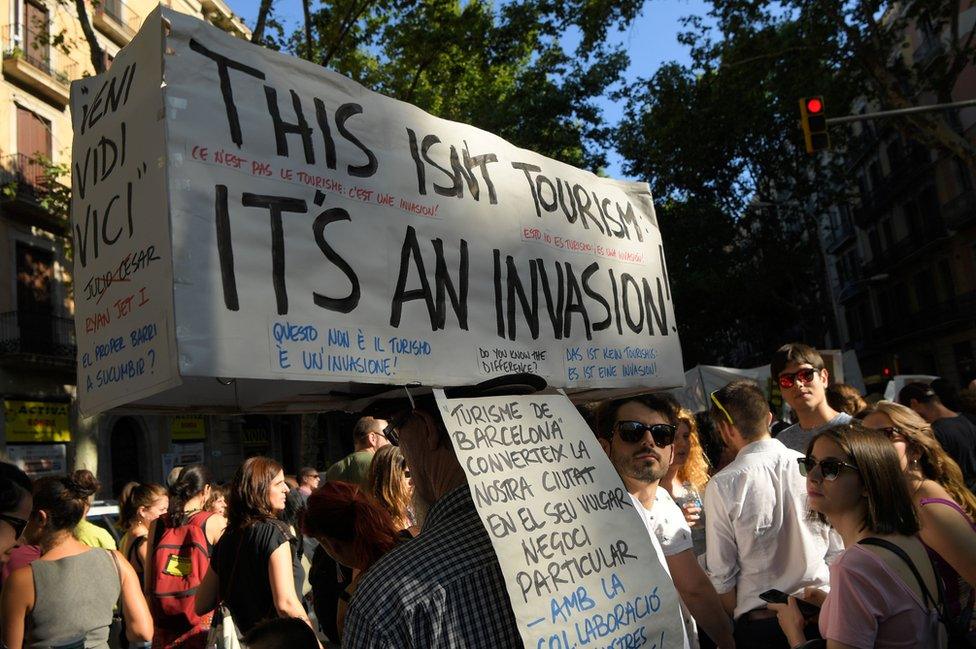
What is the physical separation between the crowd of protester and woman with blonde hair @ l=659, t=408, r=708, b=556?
13 mm

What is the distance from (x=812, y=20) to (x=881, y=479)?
13.5 m

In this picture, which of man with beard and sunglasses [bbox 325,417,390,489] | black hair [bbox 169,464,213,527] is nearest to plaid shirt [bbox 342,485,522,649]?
man with beard and sunglasses [bbox 325,417,390,489]

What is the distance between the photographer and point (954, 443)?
561 cm

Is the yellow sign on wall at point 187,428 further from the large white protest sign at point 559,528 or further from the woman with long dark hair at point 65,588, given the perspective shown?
the large white protest sign at point 559,528

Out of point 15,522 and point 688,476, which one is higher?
point 15,522

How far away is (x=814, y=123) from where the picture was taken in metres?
10.6

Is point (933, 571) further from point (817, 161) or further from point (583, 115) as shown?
point (817, 161)

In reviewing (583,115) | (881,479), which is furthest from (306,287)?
(583,115)

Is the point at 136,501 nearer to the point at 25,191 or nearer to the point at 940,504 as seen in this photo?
the point at 940,504

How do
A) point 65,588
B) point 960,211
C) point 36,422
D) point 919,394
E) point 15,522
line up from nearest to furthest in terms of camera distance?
1. point 15,522
2. point 65,588
3. point 919,394
4. point 36,422
5. point 960,211

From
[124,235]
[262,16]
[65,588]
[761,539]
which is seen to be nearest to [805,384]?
[761,539]

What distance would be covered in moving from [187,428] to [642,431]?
22.9 m

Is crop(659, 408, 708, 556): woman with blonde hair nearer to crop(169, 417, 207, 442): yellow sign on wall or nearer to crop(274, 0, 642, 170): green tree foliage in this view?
crop(274, 0, 642, 170): green tree foliage

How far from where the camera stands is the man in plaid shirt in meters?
1.65
